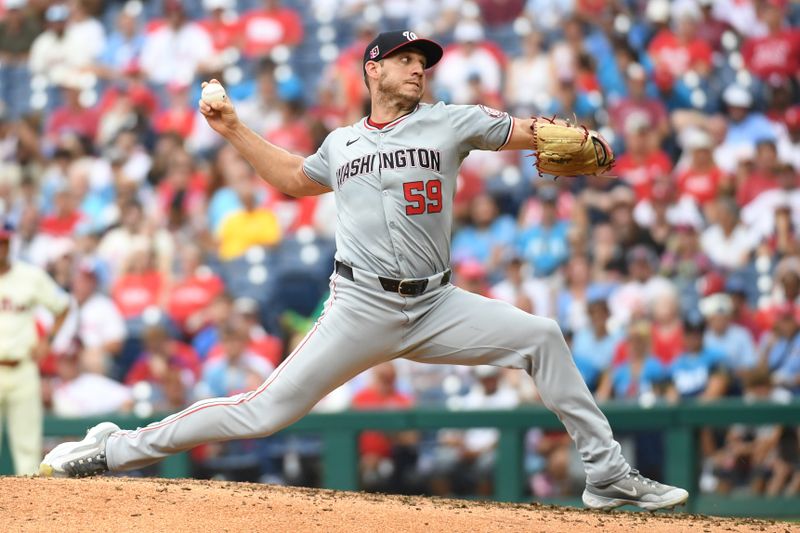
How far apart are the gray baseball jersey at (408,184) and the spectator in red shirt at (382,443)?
150 inches

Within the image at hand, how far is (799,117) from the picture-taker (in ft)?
35.5

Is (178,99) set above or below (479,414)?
above

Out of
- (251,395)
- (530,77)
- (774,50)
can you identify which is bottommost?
(251,395)

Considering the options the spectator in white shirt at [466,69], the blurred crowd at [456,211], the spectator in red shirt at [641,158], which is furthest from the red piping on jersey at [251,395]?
the spectator in white shirt at [466,69]

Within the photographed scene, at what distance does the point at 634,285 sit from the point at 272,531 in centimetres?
566

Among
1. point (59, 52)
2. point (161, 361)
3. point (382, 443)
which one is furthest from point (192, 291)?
point (59, 52)

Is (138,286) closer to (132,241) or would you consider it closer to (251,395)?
(132,241)

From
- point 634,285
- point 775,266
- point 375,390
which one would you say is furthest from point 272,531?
point 775,266

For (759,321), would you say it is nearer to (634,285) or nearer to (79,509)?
(634,285)

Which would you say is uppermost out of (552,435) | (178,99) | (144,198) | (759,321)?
(178,99)

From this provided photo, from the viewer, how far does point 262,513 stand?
500 cm

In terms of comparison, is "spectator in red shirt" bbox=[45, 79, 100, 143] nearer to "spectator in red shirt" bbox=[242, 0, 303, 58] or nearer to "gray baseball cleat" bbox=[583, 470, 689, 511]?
"spectator in red shirt" bbox=[242, 0, 303, 58]

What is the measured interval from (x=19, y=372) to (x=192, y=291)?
2.27 metres

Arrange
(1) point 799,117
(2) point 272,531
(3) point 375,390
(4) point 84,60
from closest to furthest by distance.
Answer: (2) point 272,531, (3) point 375,390, (1) point 799,117, (4) point 84,60
